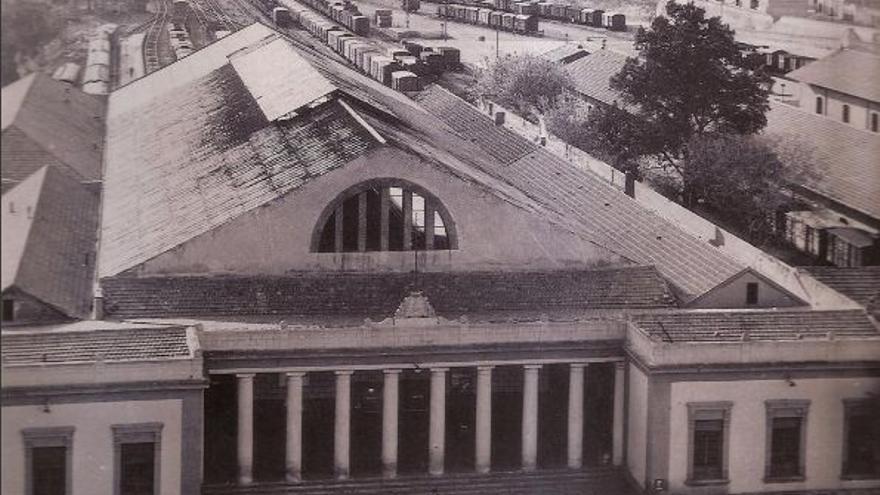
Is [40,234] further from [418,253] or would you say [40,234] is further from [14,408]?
[418,253]

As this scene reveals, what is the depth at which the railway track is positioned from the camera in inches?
1342

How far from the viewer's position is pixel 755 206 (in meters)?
42.5

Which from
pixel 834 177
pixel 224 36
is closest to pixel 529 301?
pixel 834 177

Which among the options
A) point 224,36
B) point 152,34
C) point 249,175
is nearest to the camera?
point 249,175

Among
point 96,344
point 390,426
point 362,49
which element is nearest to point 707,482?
point 390,426

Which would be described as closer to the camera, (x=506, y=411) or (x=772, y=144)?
(x=506, y=411)

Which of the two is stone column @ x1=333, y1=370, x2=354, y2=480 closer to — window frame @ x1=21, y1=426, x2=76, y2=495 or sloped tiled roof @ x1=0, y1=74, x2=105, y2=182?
window frame @ x1=21, y1=426, x2=76, y2=495

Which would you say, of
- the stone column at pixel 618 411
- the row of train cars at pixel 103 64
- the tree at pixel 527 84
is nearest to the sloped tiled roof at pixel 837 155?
the tree at pixel 527 84

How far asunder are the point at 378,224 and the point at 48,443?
862 centimetres

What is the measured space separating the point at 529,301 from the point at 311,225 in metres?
4.79

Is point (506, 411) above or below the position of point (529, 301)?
below

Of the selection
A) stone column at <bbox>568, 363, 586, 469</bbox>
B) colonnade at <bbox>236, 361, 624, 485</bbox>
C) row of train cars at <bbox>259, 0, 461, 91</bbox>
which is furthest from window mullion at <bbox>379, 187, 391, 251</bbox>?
row of train cars at <bbox>259, 0, 461, 91</bbox>

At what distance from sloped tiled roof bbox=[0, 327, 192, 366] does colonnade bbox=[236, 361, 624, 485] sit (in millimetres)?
1708

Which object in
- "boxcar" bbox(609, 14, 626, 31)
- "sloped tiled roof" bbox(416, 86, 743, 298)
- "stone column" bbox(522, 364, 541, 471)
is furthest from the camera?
"boxcar" bbox(609, 14, 626, 31)
